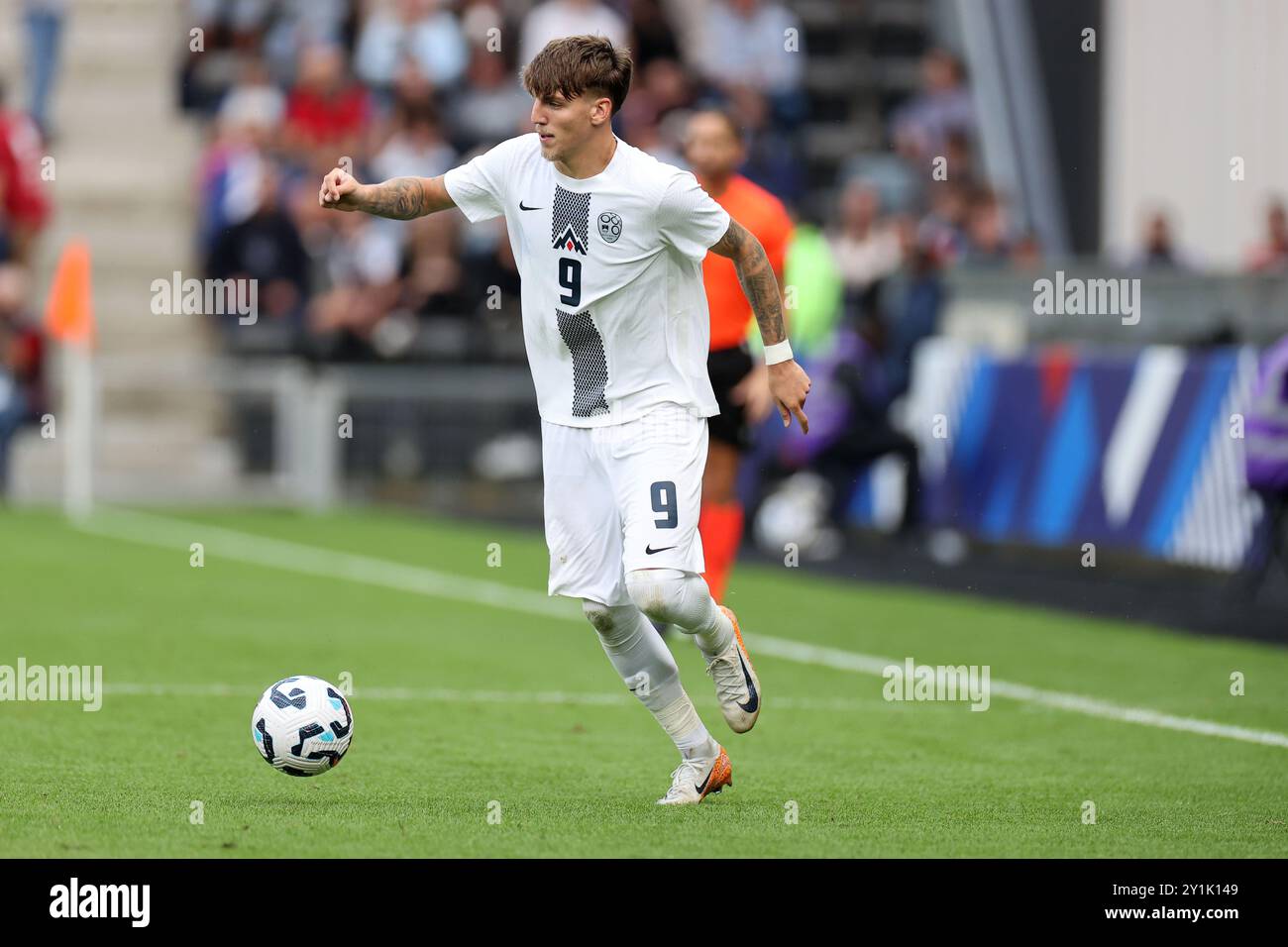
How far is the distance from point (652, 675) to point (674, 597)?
493 mm

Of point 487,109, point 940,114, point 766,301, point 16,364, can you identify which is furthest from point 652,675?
point 487,109

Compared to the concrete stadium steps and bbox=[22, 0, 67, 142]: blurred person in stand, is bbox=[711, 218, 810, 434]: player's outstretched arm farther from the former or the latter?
bbox=[22, 0, 67, 142]: blurred person in stand

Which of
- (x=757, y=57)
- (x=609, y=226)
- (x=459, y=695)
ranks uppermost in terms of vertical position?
(x=757, y=57)

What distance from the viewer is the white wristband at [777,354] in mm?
7348

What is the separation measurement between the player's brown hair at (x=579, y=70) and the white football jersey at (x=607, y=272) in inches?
8.9

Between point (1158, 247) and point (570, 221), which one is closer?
point (570, 221)

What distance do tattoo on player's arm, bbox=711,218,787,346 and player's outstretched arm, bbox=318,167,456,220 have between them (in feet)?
2.99

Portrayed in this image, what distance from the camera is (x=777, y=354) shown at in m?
7.37

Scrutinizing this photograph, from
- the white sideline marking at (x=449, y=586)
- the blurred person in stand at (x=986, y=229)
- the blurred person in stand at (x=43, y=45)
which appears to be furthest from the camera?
the blurred person in stand at (x=43, y=45)

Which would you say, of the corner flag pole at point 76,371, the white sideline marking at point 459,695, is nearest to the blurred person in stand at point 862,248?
the corner flag pole at point 76,371

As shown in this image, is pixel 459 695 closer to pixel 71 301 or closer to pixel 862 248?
pixel 71 301

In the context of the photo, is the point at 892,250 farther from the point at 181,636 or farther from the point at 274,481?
the point at 181,636

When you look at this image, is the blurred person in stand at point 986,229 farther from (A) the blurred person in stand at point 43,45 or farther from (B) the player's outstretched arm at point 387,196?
(B) the player's outstretched arm at point 387,196
